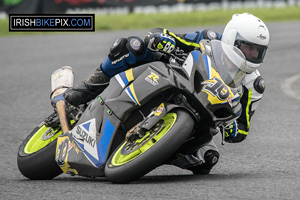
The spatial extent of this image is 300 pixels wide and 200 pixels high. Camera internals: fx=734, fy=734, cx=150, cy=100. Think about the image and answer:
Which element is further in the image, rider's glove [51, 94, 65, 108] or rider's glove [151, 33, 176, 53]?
rider's glove [51, 94, 65, 108]

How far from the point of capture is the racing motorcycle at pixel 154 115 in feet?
16.4

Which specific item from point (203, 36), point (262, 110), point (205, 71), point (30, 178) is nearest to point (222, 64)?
point (205, 71)

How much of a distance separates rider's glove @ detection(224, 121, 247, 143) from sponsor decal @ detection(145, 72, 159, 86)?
1015mm

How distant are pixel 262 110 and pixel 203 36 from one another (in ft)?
12.4

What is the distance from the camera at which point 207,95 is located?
200 inches

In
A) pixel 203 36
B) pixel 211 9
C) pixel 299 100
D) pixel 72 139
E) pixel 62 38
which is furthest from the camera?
pixel 211 9

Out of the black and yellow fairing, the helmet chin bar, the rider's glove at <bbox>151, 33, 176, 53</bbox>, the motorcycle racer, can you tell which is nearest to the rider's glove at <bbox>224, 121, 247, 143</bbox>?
the motorcycle racer

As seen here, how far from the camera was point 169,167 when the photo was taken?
6.30m

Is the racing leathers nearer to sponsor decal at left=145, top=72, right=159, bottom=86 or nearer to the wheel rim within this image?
sponsor decal at left=145, top=72, right=159, bottom=86

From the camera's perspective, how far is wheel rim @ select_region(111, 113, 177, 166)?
5.00m

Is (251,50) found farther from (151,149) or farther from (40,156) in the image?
(40,156)

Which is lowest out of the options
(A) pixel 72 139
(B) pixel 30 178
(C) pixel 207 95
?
(B) pixel 30 178

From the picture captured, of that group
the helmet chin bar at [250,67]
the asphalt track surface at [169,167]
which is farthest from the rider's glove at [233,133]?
the helmet chin bar at [250,67]

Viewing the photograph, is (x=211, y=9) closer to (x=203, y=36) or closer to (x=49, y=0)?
(x=49, y=0)
